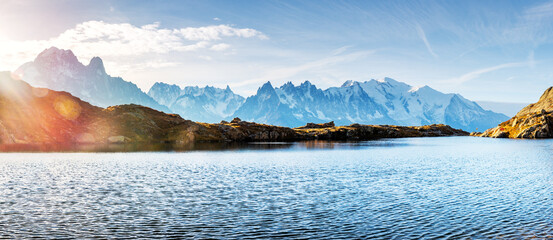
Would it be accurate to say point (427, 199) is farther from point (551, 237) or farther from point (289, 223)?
point (289, 223)

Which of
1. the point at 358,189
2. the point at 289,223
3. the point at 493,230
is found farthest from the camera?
the point at 358,189

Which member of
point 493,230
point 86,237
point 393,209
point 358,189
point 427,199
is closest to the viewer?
point 86,237

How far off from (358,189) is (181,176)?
3419cm

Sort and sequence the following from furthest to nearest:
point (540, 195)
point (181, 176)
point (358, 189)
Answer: point (181, 176) → point (358, 189) → point (540, 195)

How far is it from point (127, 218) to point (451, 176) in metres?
60.3

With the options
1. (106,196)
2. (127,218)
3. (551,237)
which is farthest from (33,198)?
(551,237)

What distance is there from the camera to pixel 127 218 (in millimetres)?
38312

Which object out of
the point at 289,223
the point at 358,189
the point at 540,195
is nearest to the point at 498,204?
the point at 540,195

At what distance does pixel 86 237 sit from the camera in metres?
31.5

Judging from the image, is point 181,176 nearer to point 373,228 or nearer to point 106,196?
point 106,196

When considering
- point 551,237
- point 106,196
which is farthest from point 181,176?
point 551,237

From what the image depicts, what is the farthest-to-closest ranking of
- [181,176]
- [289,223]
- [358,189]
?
[181,176] → [358,189] → [289,223]

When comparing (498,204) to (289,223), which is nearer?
(289,223)

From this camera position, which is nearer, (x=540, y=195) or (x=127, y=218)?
(x=127, y=218)
